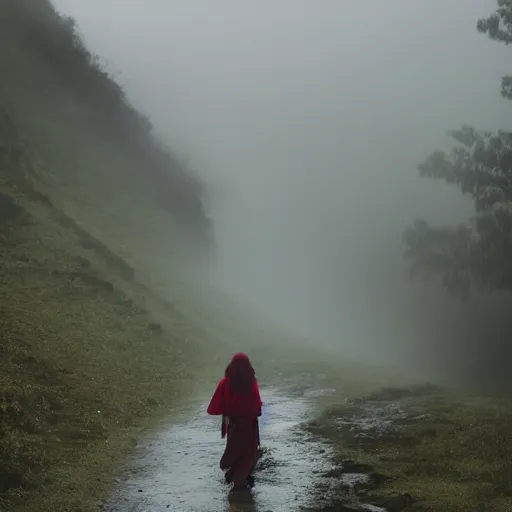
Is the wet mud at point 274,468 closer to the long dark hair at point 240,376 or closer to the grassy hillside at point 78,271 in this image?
the grassy hillside at point 78,271

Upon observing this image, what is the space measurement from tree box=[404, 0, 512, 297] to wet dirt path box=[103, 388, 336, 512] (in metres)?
8.86

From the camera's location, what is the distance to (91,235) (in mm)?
20797

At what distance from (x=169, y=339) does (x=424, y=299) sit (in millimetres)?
89132

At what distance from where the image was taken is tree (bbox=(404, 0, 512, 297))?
16.4 m

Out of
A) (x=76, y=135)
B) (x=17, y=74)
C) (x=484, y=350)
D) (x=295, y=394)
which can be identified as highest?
(x=17, y=74)

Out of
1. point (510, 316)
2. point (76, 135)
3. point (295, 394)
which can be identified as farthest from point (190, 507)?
point (510, 316)

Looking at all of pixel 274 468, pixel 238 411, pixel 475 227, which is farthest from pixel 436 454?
pixel 475 227

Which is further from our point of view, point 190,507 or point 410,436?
point 410,436

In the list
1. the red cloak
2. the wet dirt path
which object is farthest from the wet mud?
the red cloak

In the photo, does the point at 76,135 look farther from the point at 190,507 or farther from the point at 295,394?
the point at 190,507

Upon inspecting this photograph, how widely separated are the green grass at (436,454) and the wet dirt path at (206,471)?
50cm

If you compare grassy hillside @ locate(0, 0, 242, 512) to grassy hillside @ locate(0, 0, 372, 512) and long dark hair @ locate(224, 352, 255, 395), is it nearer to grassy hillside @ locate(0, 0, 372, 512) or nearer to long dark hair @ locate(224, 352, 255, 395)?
grassy hillside @ locate(0, 0, 372, 512)

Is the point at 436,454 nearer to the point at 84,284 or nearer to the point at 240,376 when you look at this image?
the point at 240,376

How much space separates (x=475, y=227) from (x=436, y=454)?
1087cm
